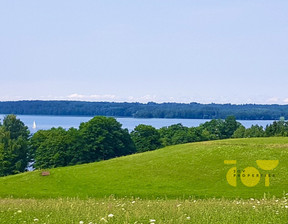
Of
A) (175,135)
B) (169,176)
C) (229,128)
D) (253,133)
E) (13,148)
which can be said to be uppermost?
(229,128)

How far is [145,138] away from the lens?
324 feet

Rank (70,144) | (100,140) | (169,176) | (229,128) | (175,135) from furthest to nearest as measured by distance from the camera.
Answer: (229,128)
(175,135)
(70,144)
(100,140)
(169,176)

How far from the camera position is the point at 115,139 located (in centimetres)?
8581

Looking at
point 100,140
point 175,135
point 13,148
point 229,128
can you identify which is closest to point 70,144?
point 100,140

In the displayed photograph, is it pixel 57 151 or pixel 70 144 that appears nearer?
pixel 57 151

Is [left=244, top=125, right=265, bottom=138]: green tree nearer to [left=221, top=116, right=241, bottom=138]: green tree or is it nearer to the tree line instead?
[left=221, top=116, right=241, bottom=138]: green tree

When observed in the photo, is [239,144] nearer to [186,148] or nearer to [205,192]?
[186,148]

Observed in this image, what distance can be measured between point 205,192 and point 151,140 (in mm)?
64863

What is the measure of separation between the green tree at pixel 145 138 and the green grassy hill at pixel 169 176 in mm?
46330

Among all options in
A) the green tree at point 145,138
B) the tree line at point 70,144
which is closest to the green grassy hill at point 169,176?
the tree line at point 70,144

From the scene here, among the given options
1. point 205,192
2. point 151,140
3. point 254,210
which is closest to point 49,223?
point 254,210

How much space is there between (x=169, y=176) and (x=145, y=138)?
58.2m

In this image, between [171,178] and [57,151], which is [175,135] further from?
[171,178]

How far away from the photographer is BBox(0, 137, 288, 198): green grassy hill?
35.0 metres
